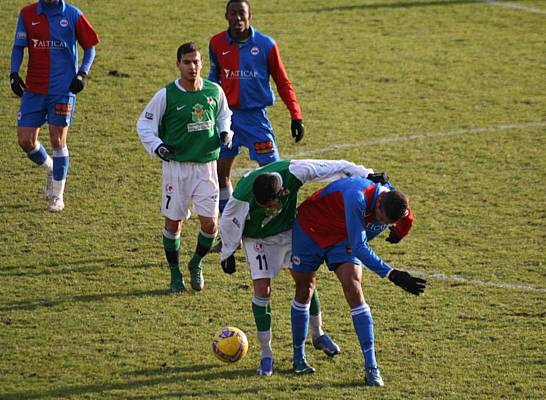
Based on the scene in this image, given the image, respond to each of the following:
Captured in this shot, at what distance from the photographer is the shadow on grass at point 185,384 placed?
27.9ft

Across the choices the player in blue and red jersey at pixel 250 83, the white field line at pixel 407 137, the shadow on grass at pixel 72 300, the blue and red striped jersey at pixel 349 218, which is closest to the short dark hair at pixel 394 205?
the blue and red striped jersey at pixel 349 218

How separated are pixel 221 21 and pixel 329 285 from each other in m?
9.86

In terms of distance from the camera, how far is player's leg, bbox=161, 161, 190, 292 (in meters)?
10.4

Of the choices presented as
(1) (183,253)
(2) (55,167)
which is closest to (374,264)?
(1) (183,253)

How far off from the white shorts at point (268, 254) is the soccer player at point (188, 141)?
149cm

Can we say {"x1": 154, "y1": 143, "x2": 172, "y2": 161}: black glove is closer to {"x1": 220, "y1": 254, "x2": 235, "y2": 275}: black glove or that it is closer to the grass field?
{"x1": 220, "y1": 254, "x2": 235, "y2": 275}: black glove

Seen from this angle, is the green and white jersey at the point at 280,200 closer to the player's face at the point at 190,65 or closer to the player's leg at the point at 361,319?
the player's leg at the point at 361,319

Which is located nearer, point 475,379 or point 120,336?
point 475,379

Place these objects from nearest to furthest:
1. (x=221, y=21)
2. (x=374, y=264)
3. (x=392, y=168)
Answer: (x=374, y=264) < (x=392, y=168) < (x=221, y=21)

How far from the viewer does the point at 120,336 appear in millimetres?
9641

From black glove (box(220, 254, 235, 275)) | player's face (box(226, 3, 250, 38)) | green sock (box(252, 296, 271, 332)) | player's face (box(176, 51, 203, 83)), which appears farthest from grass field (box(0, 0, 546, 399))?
player's face (box(226, 3, 250, 38))

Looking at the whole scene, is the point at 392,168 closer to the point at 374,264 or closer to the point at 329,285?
the point at 329,285

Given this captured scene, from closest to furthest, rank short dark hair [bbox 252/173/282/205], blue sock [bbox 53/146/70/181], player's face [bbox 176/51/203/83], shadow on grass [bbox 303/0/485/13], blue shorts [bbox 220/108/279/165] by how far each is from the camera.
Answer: short dark hair [bbox 252/173/282/205]
player's face [bbox 176/51/203/83]
blue shorts [bbox 220/108/279/165]
blue sock [bbox 53/146/70/181]
shadow on grass [bbox 303/0/485/13]

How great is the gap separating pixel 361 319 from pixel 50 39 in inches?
222
